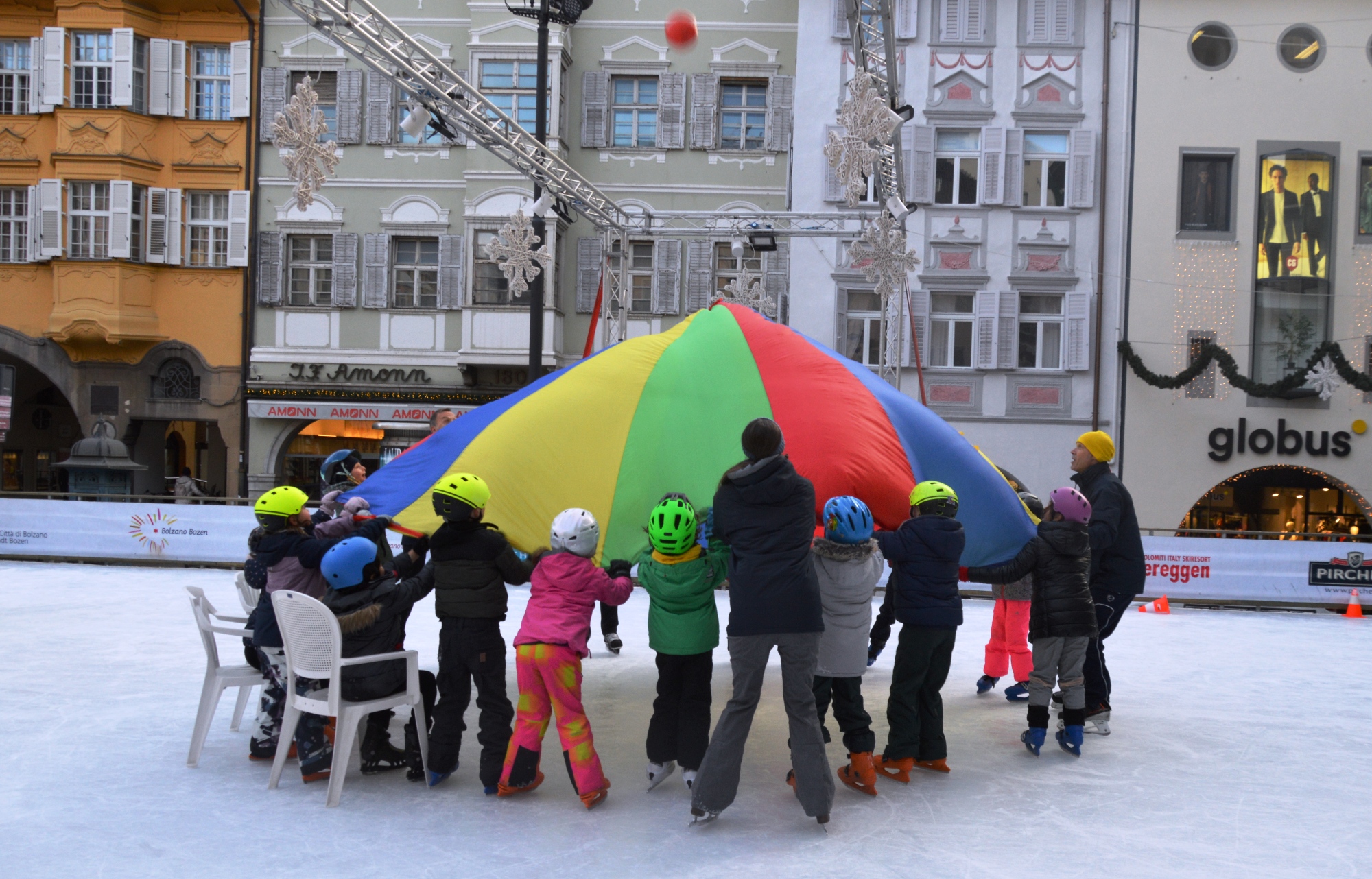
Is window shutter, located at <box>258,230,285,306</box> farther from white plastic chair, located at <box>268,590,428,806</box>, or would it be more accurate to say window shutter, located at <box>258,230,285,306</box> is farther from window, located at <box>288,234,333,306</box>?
white plastic chair, located at <box>268,590,428,806</box>

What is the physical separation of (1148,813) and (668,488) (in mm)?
2935

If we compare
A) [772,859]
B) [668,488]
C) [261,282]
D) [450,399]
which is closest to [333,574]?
[668,488]

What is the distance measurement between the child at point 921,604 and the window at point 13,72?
66.5ft

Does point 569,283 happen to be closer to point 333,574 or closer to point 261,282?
point 261,282

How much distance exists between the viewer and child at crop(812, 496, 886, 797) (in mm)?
5230

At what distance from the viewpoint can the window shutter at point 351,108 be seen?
19.5 m

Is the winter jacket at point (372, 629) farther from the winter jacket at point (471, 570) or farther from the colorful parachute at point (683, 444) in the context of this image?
the colorful parachute at point (683, 444)

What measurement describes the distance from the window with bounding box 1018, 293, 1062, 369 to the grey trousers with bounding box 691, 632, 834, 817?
15.1 m

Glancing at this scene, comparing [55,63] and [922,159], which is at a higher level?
[55,63]

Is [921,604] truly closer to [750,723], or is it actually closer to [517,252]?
[750,723]

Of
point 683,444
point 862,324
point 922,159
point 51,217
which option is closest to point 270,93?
point 51,217

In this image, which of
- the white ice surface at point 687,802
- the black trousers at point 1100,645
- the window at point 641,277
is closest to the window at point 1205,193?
the window at point 641,277

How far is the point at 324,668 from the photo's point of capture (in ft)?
16.5

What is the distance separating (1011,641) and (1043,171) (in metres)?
13.2
